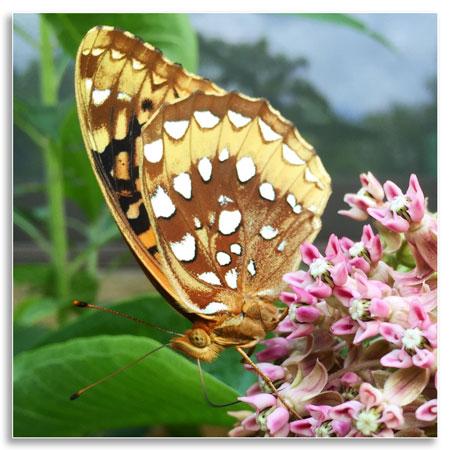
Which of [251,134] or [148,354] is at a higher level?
[251,134]

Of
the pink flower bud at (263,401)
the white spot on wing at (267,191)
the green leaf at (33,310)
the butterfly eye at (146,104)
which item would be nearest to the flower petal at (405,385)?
the pink flower bud at (263,401)

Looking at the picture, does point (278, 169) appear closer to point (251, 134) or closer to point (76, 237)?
point (251, 134)

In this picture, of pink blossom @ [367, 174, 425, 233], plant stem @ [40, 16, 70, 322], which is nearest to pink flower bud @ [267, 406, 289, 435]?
pink blossom @ [367, 174, 425, 233]

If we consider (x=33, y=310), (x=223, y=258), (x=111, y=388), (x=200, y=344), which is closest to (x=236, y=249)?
(x=223, y=258)

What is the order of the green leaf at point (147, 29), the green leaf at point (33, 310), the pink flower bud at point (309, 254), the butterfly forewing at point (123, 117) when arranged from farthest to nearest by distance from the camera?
the green leaf at point (33, 310), the green leaf at point (147, 29), the butterfly forewing at point (123, 117), the pink flower bud at point (309, 254)

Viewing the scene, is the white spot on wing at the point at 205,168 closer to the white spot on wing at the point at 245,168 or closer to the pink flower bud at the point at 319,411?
the white spot on wing at the point at 245,168
